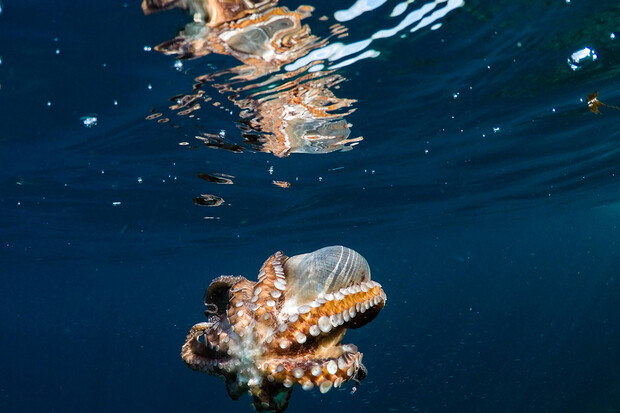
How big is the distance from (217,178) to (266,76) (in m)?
7.80

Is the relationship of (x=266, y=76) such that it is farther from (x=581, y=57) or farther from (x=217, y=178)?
(x=217, y=178)

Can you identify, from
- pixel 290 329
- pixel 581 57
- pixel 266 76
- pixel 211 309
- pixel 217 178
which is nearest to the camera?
pixel 290 329

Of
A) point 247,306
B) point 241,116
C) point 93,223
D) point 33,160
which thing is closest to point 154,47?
point 241,116

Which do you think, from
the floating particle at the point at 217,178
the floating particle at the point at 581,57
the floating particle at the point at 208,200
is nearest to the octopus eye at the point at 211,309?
the floating particle at the point at 581,57

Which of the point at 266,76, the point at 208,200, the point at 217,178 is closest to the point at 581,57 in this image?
the point at 266,76

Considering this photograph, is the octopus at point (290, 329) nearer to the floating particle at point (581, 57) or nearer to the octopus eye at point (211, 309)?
the octopus eye at point (211, 309)

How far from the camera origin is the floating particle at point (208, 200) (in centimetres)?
1828

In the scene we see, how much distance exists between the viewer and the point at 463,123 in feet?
42.1

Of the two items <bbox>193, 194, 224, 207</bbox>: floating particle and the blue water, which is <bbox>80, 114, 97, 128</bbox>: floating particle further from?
<bbox>193, 194, 224, 207</bbox>: floating particle

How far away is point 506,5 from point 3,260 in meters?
→ 34.6

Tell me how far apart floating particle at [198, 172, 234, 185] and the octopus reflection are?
2.99 metres

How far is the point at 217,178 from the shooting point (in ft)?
51.1

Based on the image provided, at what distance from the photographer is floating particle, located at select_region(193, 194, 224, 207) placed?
720 inches

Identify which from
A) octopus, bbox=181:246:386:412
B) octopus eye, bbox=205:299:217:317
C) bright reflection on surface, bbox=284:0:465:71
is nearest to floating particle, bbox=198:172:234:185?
bright reflection on surface, bbox=284:0:465:71
